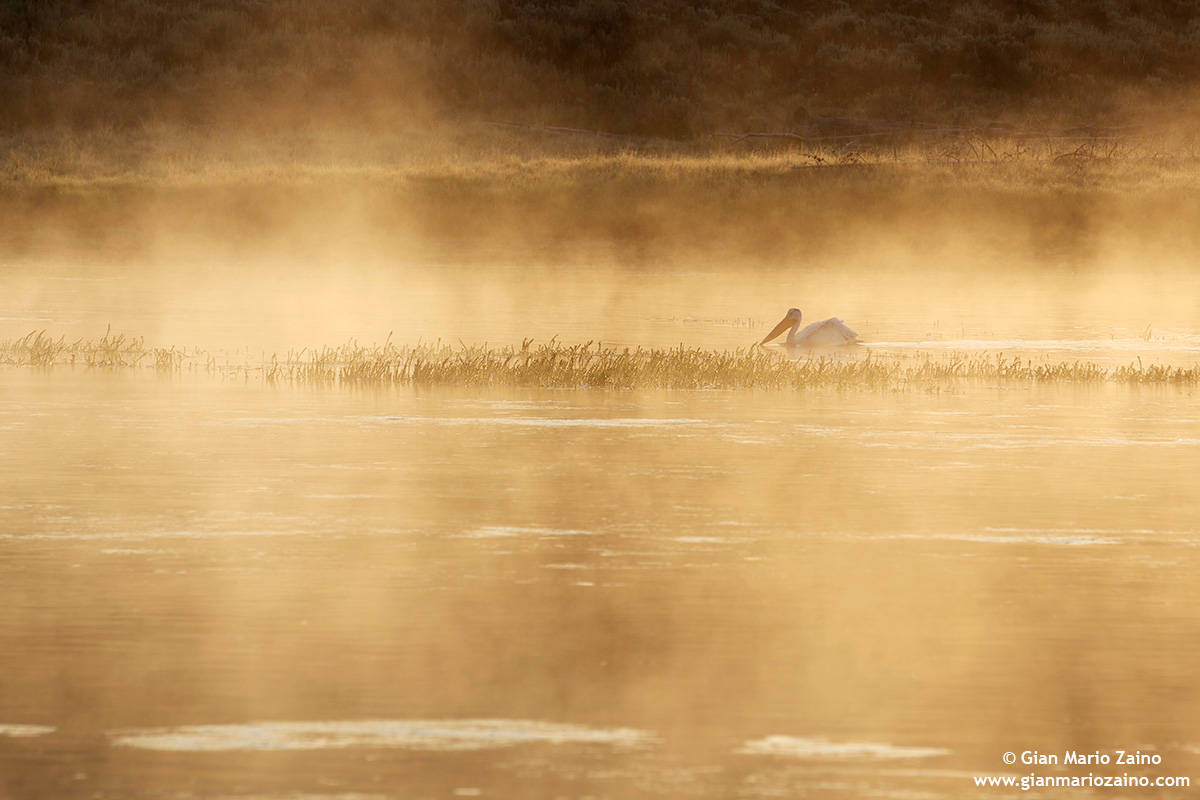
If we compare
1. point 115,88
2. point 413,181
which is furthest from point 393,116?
point 413,181

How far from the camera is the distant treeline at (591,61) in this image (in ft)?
183

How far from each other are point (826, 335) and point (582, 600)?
13983 millimetres

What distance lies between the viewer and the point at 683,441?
47.7 feet

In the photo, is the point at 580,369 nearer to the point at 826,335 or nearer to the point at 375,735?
the point at 826,335

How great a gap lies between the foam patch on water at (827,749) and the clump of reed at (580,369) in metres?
11.7

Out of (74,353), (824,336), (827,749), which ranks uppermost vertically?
(824,336)

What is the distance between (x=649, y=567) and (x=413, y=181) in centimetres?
3011

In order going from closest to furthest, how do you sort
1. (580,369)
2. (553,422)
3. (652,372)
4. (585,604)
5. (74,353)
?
(585,604) → (553,422) → (652,372) → (580,369) → (74,353)

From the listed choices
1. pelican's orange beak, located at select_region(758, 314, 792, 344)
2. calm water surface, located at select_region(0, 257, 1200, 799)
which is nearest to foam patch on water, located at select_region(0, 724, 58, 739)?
calm water surface, located at select_region(0, 257, 1200, 799)

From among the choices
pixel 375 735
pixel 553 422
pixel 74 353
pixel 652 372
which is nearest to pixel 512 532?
pixel 375 735

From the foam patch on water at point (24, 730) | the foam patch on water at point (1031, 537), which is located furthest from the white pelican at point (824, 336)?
the foam patch on water at point (24, 730)

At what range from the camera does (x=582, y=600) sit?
883cm

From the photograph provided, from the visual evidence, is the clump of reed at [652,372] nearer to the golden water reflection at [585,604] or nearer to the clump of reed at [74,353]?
the clump of reed at [74,353]

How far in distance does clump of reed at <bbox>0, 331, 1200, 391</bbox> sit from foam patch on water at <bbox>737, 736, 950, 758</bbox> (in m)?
11.7
